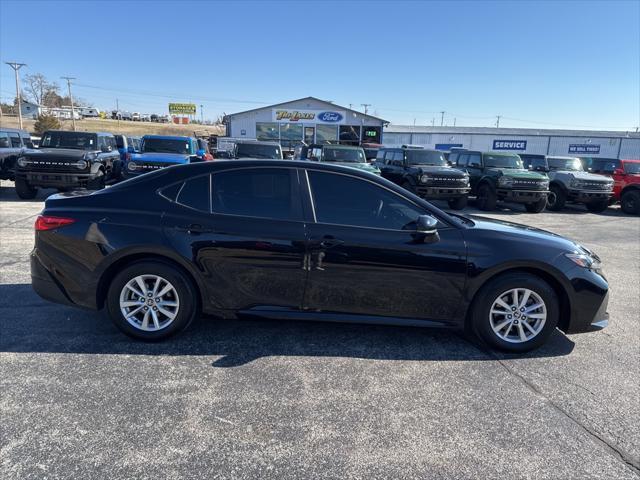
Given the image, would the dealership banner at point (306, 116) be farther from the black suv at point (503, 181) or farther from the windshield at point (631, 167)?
the windshield at point (631, 167)

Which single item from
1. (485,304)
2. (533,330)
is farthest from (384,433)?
(533,330)

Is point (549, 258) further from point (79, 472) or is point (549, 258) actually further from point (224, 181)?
point (79, 472)

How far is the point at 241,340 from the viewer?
3920mm

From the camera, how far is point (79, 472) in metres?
2.29

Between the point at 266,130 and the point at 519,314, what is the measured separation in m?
36.9

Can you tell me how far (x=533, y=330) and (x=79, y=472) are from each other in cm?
351

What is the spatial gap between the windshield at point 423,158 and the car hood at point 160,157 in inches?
284

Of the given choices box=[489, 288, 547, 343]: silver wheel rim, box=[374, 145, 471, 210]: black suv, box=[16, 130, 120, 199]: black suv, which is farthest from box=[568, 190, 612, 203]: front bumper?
box=[16, 130, 120, 199]: black suv

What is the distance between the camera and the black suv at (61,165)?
38.1ft

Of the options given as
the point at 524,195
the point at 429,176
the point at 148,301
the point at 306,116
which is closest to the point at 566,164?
the point at 524,195

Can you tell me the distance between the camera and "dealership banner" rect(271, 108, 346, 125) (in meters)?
38.4

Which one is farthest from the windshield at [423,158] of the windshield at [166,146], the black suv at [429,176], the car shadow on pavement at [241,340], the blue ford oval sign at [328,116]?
the blue ford oval sign at [328,116]

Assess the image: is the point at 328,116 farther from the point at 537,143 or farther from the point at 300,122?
the point at 537,143

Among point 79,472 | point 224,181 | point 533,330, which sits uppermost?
point 224,181
